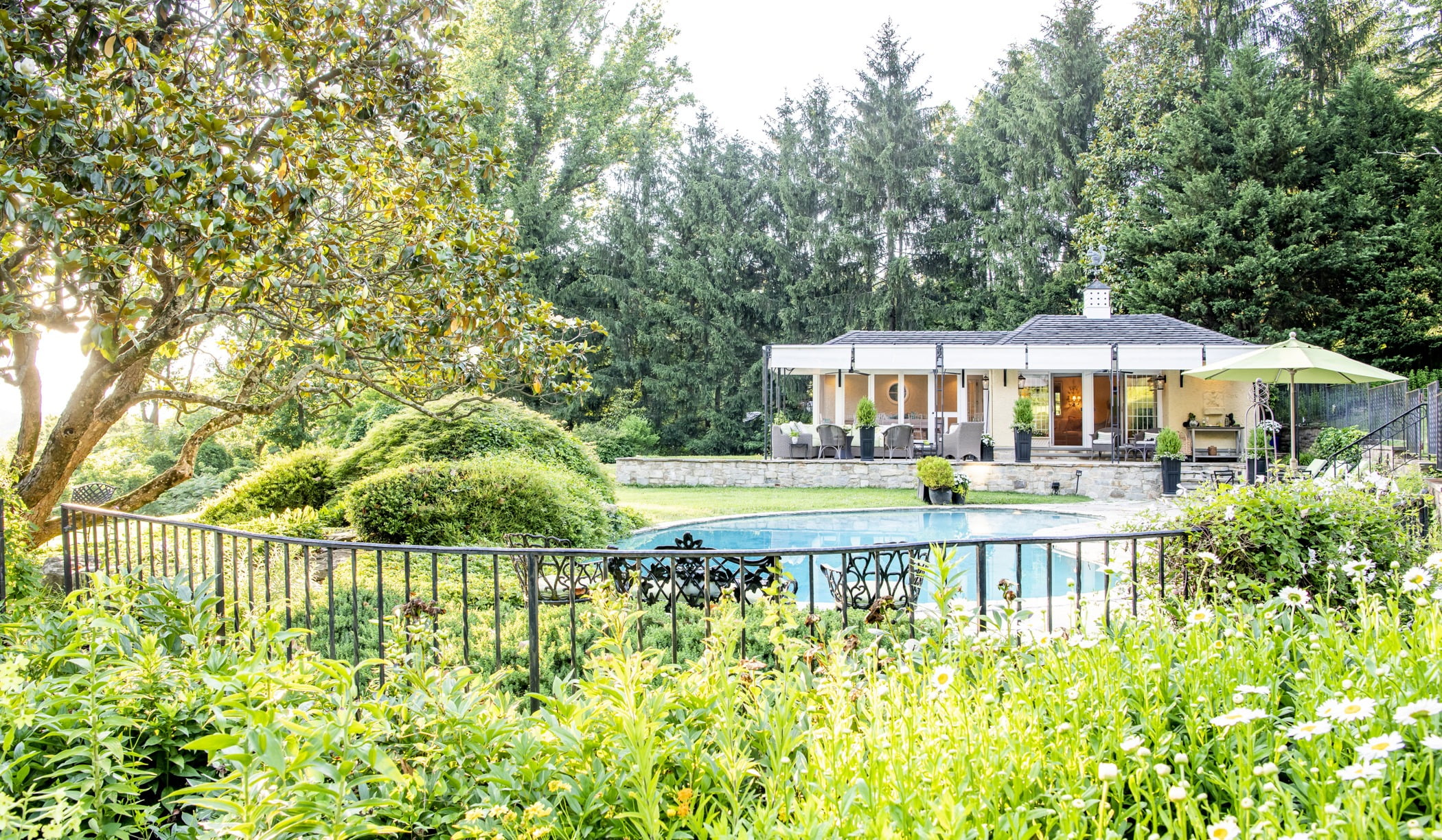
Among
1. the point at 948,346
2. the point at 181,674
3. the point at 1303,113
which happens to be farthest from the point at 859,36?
the point at 181,674

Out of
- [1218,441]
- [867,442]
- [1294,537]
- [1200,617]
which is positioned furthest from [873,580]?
[1218,441]

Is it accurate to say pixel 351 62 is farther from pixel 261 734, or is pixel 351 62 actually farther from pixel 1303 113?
pixel 1303 113

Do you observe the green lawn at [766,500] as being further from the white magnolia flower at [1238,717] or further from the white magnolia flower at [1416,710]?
the white magnolia flower at [1416,710]

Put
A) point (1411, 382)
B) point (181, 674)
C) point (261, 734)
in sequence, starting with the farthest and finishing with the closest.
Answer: point (1411, 382), point (181, 674), point (261, 734)

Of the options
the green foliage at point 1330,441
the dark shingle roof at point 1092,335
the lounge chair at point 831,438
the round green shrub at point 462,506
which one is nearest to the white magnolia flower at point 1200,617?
the round green shrub at point 462,506

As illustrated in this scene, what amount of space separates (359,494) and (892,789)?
8.74 meters

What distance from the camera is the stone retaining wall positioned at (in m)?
16.6

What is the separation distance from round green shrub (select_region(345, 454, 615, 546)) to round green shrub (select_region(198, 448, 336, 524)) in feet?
5.10

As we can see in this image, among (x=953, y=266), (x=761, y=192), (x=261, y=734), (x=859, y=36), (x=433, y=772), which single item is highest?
(x=859, y=36)

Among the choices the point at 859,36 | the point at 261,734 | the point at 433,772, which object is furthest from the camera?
the point at 859,36

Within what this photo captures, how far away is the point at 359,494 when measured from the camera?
9.30 metres

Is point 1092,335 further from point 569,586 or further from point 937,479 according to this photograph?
point 569,586

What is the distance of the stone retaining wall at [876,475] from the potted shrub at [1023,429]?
56 cm

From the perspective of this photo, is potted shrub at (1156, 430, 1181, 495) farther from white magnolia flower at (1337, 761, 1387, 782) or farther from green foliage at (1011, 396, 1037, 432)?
white magnolia flower at (1337, 761, 1387, 782)
